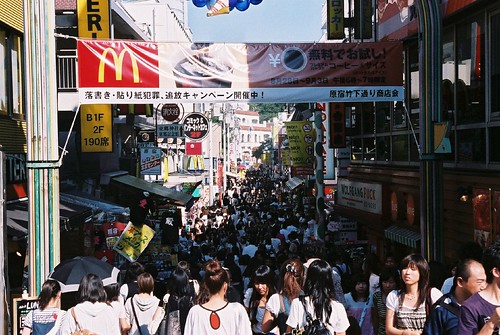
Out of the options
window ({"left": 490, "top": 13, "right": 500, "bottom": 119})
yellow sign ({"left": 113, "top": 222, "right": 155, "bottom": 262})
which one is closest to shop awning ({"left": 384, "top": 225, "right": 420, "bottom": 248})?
window ({"left": 490, "top": 13, "right": 500, "bottom": 119})

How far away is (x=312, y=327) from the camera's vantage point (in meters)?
5.97

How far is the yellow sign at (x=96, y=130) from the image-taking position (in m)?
19.8

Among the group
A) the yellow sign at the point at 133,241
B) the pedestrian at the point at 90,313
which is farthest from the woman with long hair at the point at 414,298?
the yellow sign at the point at 133,241

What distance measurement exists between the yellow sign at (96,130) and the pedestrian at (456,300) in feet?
51.0

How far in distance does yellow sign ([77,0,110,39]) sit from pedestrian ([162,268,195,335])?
1334 cm

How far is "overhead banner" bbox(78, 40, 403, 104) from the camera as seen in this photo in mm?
12141

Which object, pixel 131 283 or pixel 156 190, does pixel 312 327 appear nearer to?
pixel 131 283

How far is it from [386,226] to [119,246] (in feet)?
21.9

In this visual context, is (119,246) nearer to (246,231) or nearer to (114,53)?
(114,53)

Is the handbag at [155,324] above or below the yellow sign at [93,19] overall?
below

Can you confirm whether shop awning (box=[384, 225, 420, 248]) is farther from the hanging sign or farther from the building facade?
the hanging sign

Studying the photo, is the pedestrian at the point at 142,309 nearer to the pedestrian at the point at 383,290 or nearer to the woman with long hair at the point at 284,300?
the woman with long hair at the point at 284,300

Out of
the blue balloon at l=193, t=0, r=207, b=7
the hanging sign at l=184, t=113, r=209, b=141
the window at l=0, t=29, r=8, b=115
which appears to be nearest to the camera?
the window at l=0, t=29, r=8, b=115

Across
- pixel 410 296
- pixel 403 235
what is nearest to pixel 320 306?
pixel 410 296
